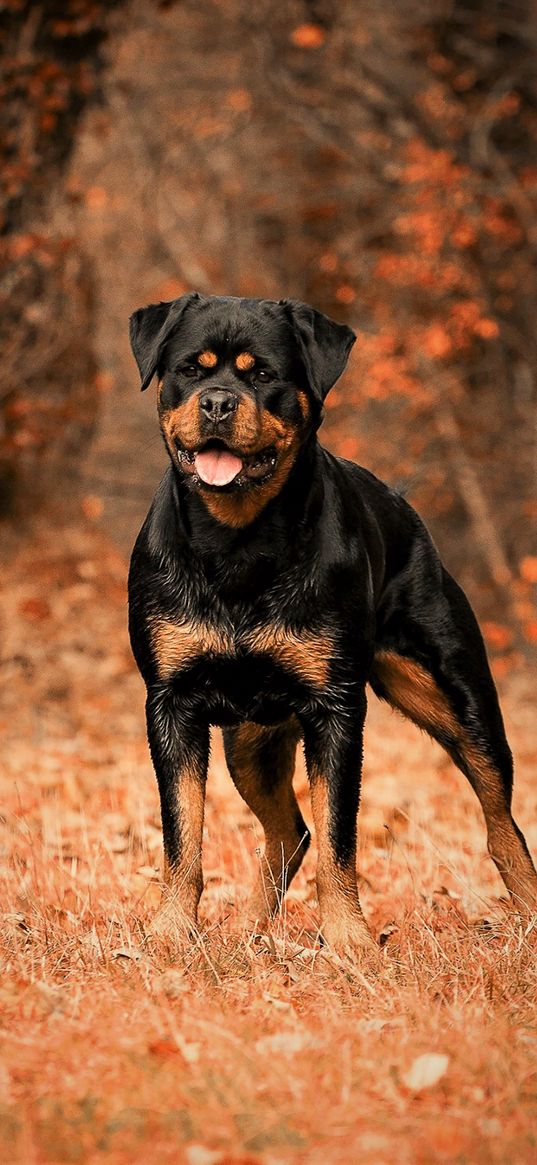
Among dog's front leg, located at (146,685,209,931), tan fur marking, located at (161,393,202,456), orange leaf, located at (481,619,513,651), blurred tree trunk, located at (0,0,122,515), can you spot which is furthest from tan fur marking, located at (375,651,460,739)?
orange leaf, located at (481,619,513,651)

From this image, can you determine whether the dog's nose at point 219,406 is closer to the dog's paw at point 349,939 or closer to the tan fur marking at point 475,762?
the tan fur marking at point 475,762

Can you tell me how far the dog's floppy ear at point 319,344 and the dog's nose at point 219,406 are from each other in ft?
1.22

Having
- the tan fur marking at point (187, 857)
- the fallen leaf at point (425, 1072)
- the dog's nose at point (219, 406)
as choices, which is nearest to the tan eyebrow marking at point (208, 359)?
the dog's nose at point (219, 406)

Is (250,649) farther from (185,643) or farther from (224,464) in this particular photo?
(224,464)

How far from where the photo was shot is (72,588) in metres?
11.4

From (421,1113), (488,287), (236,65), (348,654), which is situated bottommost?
(421,1113)

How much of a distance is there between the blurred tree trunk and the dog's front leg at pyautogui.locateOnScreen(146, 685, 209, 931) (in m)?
7.07

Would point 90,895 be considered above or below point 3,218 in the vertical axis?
below

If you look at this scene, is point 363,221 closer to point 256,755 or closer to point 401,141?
point 401,141

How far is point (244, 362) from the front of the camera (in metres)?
4.22

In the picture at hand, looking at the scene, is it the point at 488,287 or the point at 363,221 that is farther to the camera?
the point at 363,221

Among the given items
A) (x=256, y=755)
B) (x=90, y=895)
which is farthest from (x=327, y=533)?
(x=90, y=895)

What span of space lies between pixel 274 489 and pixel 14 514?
7490mm

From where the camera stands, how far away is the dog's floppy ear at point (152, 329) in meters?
4.36
